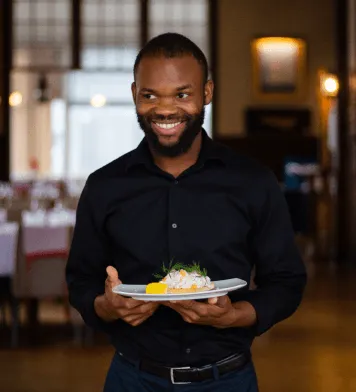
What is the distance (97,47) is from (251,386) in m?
16.6

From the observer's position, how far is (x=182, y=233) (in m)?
1.87

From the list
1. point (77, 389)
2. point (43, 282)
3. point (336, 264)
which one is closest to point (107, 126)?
point (336, 264)

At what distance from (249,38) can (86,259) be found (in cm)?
1624

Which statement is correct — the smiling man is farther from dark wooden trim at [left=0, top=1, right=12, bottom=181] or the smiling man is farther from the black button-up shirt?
dark wooden trim at [left=0, top=1, right=12, bottom=181]

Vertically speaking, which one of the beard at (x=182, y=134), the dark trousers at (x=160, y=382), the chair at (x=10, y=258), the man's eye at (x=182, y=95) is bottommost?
the chair at (x=10, y=258)

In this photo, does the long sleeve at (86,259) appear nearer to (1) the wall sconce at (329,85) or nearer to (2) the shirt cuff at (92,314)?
Result: (2) the shirt cuff at (92,314)

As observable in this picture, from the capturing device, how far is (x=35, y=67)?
17.5 meters

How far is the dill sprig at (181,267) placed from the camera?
1815 millimetres

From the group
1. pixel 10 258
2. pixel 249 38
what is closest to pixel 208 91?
pixel 10 258

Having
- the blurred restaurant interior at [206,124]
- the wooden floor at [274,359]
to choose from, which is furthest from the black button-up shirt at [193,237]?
the blurred restaurant interior at [206,124]

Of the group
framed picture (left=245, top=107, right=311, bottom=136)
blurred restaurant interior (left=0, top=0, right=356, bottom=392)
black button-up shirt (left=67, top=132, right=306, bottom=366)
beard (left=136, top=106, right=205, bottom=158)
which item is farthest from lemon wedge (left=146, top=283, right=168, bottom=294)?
framed picture (left=245, top=107, right=311, bottom=136)

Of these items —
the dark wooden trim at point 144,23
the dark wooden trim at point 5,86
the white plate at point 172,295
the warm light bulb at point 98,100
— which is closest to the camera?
the white plate at point 172,295

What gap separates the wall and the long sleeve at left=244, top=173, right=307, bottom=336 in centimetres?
1581

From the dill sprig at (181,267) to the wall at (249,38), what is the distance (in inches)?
625
